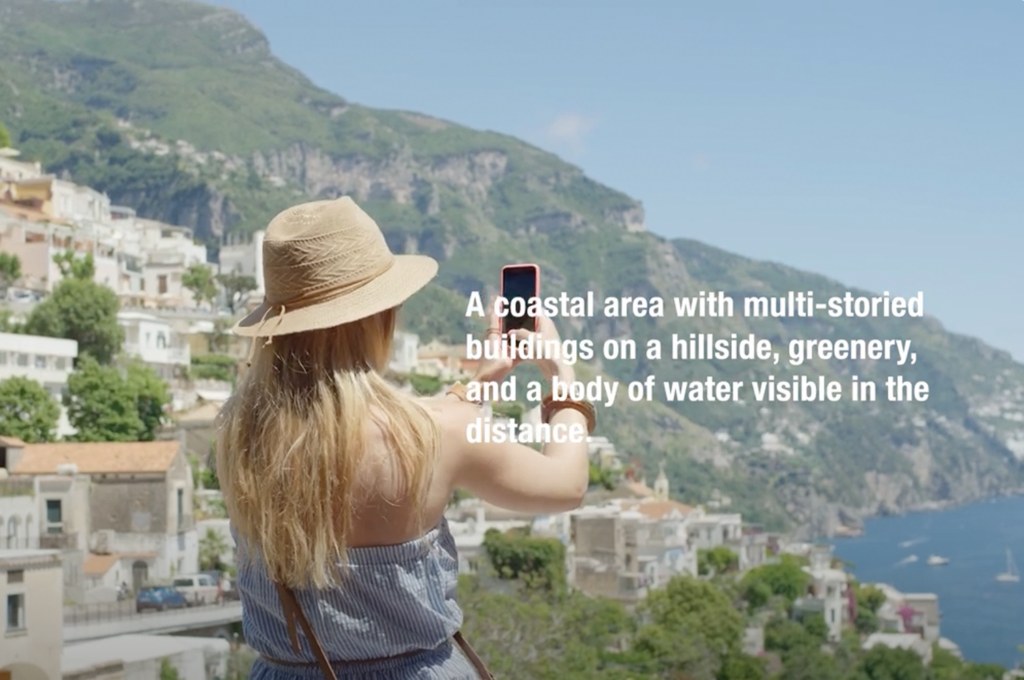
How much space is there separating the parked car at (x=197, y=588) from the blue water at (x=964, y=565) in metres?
21.1

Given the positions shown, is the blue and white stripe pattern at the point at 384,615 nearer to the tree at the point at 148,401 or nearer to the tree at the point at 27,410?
the tree at the point at 27,410

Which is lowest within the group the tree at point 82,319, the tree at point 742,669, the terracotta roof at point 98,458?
the tree at point 742,669

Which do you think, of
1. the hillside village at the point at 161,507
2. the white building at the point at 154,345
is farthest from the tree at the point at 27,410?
the white building at the point at 154,345

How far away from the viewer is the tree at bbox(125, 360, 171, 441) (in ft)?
71.8

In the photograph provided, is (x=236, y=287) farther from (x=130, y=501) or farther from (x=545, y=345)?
(x=545, y=345)

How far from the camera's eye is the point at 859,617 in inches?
1171

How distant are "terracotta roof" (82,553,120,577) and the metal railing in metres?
2.19

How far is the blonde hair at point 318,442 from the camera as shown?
1.21m

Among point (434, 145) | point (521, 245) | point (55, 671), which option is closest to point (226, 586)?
point (55, 671)

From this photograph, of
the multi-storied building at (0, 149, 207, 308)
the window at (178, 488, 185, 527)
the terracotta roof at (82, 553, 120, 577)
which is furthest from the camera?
the multi-storied building at (0, 149, 207, 308)

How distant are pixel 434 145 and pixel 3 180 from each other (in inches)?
3510

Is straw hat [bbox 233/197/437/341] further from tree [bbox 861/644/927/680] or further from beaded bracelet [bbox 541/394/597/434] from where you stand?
tree [bbox 861/644/927/680]

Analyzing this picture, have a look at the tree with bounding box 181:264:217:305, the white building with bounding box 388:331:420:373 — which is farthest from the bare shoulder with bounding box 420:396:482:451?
the white building with bounding box 388:331:420:373

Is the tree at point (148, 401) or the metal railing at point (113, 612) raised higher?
the tree at point (148, 401)
